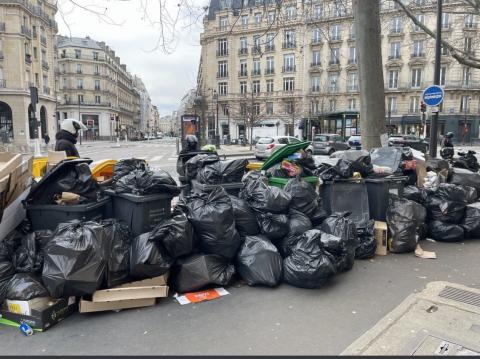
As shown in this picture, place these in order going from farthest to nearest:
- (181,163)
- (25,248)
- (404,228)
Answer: (181,163)
(404,228)
(25,248)

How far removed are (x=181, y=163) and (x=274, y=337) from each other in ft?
12.7

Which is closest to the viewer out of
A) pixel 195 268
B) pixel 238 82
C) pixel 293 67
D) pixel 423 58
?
pixel 195 268

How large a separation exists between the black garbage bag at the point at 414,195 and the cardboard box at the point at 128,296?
375 centimetres

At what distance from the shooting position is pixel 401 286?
12.0 ft

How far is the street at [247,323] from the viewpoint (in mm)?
2625

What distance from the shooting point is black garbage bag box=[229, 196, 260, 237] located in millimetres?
4059

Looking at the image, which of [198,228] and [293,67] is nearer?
[198,228]

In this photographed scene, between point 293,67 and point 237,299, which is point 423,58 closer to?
point 293,67

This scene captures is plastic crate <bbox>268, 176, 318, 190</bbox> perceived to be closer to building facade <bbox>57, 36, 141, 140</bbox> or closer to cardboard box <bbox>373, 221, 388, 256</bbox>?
cardboard box <bbox>373, 221, 388, 256</bbox>

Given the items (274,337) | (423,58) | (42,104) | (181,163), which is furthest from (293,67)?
(274,337)

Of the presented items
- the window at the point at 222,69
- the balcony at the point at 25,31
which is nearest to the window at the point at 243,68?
the window at the point at 222,69

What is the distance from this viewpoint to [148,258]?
10.7 feet

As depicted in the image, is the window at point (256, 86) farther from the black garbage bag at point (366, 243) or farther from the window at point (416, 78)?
the black garbage bag at point (366, 243)

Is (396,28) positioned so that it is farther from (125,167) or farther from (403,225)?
(125,167)
